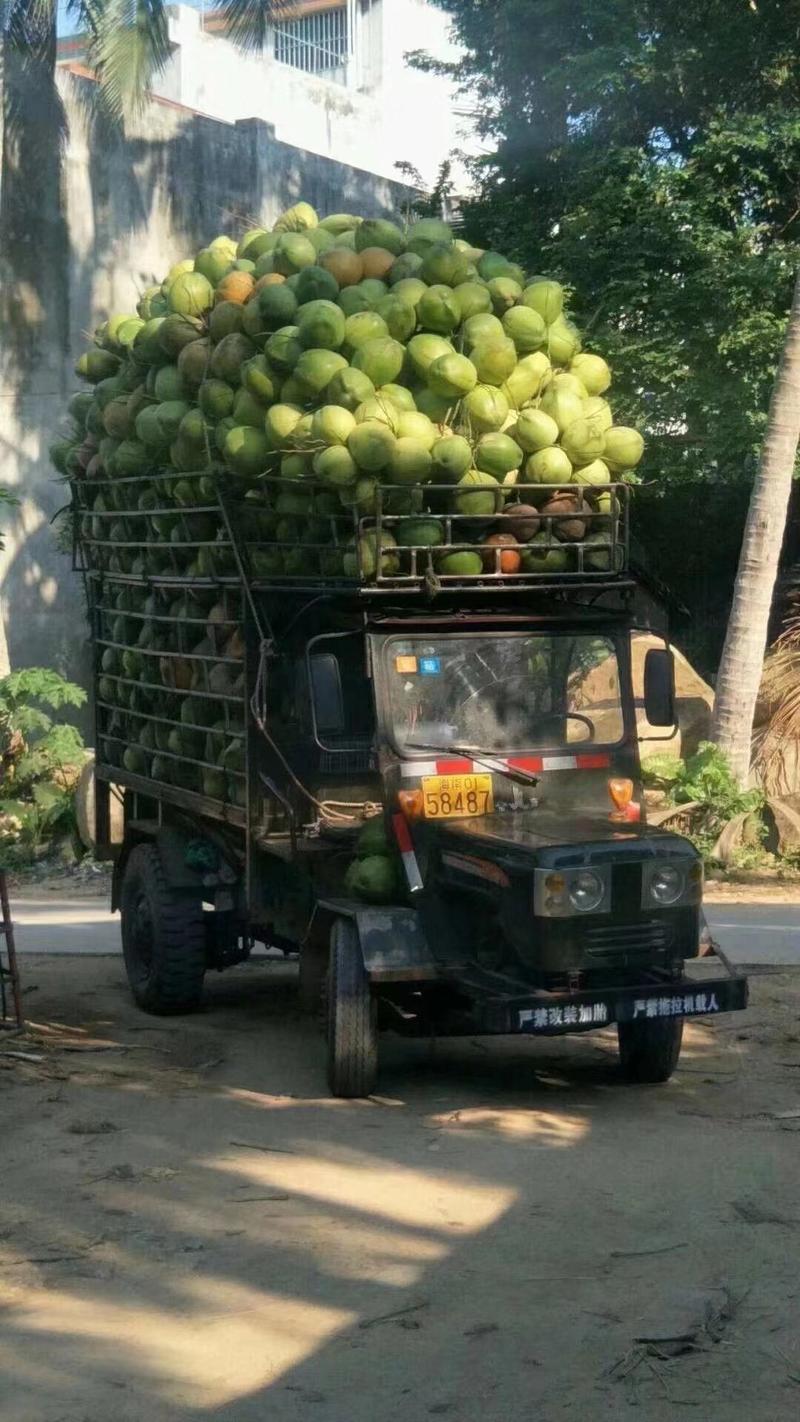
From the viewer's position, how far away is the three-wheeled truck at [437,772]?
6902 mm

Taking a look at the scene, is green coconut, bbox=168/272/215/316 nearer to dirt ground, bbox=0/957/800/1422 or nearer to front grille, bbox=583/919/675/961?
dirt ground, bbox=0/957/800/1422

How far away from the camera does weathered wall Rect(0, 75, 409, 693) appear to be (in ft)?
66.9

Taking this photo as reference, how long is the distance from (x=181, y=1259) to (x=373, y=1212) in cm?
76

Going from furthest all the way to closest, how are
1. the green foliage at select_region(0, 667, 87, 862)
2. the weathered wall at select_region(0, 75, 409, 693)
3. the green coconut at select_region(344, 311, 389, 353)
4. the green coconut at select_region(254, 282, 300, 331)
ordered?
the weathered wall at select_region(0, 75, 409, 693) < the green foliage at select_region(0, 667, 87, 862) < the green coconut at select_region(254, 282, 300, 331) < the green coconut at select_region(344, 311, 389, 353)

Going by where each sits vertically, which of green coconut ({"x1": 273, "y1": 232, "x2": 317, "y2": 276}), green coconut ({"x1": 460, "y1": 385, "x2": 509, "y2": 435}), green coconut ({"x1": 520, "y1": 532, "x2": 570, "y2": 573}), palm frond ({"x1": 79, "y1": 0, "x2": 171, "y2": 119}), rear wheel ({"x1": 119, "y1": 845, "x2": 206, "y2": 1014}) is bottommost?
rear wheel ({"x1": 119, "y1": 845, "x2": 206, "y2": 1014})

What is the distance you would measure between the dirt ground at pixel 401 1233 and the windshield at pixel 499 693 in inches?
63.2

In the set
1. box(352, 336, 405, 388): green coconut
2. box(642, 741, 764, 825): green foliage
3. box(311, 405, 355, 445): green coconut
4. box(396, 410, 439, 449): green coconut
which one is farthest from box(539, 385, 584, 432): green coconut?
box(642, 741, 764, 825): green foliage

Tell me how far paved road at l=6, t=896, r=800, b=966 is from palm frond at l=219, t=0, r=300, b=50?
11.7 meters

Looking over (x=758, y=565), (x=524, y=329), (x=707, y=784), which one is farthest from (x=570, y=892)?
(x=758, y=565)

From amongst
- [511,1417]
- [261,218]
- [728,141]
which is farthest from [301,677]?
[261,218]

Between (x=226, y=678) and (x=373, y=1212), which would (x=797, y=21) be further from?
(x=373, y=1212)

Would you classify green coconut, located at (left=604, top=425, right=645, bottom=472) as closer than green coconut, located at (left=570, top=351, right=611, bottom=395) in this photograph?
Yes

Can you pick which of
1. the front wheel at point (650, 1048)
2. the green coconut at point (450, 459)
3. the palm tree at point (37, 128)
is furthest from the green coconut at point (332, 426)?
the palm tree at point (37, 128)

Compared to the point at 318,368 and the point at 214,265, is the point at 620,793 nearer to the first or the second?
the point at 318,368
